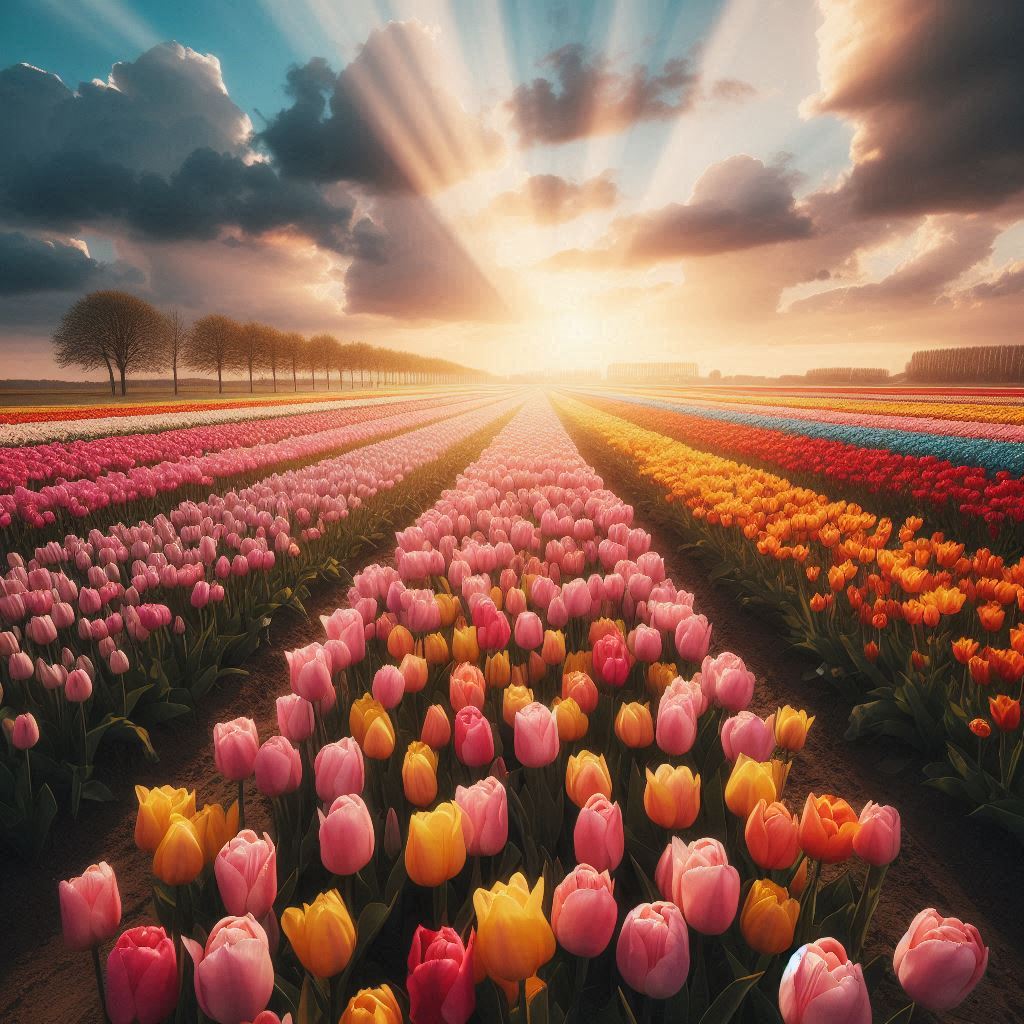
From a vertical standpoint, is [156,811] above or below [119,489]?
above

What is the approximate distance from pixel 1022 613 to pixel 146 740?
16.6 ft

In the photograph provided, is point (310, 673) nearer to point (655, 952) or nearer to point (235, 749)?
point (235, 749)

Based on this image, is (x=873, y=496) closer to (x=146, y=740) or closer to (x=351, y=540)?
(x=351, y=540)

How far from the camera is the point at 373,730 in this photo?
1.91 metres

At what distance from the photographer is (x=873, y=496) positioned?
308 inches

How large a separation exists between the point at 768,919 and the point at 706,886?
18cm

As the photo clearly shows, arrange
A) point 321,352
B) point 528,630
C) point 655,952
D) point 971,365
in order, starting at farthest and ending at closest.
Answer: point 321,352 < point 971,365 < point 528,630 < point 655,952

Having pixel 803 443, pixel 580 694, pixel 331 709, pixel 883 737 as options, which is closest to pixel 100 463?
pixel 331 709

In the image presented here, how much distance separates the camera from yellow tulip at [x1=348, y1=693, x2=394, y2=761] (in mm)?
1911

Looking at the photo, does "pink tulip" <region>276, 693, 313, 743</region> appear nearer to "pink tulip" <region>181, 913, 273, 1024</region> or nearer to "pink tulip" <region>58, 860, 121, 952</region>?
"pink tulip" <region>58, 860, 121, 952</region>

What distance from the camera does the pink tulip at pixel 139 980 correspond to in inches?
43.6

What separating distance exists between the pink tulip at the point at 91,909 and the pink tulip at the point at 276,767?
49cm

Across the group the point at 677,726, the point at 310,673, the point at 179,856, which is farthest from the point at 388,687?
the point at 677,726

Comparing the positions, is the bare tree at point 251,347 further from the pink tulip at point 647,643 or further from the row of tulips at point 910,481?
the pink tulip at point 647,643
